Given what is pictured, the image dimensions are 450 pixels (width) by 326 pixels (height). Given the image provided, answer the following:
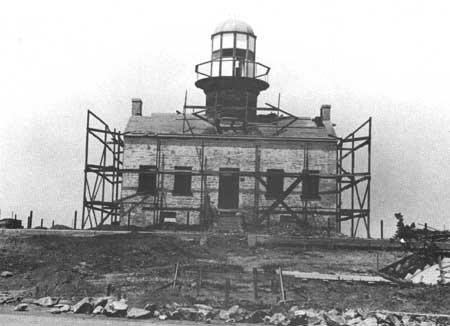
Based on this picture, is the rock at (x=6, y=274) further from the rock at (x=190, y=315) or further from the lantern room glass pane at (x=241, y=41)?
the lantern room glass pane at (x=241, y=41)

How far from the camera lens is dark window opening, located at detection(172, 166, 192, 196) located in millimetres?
36875

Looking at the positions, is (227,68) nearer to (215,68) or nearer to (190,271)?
(215,68)

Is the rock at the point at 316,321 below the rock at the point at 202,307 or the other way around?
below

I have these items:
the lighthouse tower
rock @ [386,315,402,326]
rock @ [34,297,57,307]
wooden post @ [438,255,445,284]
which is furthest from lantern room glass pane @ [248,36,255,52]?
rock @ [386,315,402,326]

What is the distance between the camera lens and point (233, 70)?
4041cm

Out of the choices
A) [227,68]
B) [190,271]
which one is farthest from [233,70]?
[190,271]

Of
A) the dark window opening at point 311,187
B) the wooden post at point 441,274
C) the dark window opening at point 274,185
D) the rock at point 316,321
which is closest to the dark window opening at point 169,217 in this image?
the dark window opening at point 274,185

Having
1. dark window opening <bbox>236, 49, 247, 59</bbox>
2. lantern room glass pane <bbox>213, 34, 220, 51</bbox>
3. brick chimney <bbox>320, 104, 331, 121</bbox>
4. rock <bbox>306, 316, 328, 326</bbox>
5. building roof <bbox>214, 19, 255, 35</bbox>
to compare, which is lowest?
rock <bbox>306, 316, 328, 326</bbox>

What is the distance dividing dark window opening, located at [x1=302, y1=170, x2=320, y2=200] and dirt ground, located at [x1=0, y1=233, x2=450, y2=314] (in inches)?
303

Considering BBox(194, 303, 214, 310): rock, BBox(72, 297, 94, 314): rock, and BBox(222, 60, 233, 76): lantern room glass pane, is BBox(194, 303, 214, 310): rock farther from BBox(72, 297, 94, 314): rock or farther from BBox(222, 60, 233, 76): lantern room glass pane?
BBox(222, 60, 233, 76): lantern room glass pane

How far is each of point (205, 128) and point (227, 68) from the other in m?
3.80

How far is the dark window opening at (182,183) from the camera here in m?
36.9

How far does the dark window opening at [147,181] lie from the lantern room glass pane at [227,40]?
8119mm

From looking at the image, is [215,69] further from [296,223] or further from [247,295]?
[247,295]
